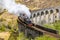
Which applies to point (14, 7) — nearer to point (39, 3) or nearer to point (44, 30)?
point (39, 3)

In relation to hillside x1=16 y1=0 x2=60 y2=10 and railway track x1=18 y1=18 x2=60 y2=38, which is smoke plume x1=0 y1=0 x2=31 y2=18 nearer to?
hillside x1=16 y1=0 x2=60 y2=10

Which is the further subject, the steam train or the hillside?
the hillside

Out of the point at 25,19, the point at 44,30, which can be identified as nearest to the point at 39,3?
the point at 25,19

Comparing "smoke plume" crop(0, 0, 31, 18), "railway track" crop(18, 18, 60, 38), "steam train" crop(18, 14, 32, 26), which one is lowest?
"railway track" crop(18, 18, 60, 38)

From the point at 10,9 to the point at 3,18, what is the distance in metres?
0.27

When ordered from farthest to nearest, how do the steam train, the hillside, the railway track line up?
the hillside, the steam train, the railway track

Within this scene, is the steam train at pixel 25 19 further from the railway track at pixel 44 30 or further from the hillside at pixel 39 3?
the hillside at pixel 39 3

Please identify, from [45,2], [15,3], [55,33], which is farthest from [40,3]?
[55,33]

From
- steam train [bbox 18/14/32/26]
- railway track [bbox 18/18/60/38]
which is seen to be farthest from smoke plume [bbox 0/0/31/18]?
railway track [bbox 18/18/60/38]

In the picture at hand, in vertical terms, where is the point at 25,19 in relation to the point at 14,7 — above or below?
below

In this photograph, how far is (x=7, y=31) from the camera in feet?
23.8

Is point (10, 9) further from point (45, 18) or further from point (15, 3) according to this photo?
point (45, 18)

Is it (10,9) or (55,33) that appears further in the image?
(10,9)

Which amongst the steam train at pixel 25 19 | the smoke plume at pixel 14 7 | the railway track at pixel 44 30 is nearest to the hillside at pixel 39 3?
the smoke plume at pixel 14 7
